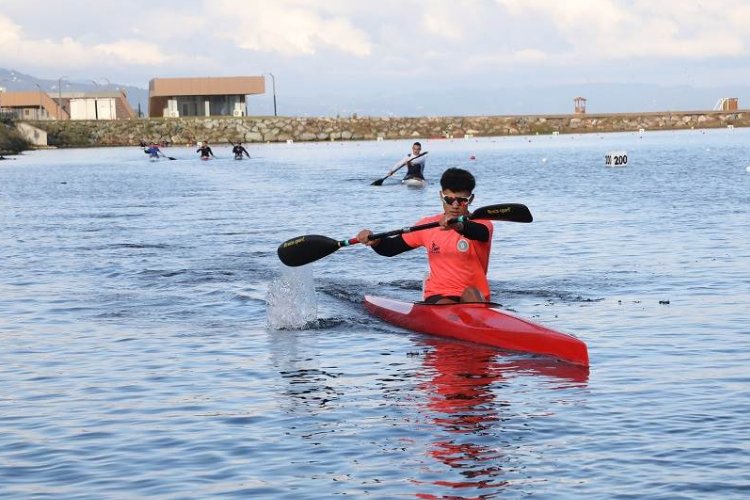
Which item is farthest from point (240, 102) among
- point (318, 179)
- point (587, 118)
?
point (318, 179)

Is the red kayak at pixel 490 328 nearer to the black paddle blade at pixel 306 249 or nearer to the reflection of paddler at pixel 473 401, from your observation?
the reflection of paddler at pixel 473 401

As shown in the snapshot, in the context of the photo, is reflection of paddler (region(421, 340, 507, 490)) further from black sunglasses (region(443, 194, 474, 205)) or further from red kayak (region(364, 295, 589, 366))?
black sunglasses (region(443, 194, 474, 205))

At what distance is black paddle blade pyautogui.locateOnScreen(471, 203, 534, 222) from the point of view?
46.8 feet

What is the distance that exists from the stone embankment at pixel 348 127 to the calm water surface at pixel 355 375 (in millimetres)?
114365

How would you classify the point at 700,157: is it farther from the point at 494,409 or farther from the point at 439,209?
the point at 494,409

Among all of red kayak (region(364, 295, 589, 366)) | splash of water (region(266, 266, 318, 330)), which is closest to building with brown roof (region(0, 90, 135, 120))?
splash of water (region(266, 266, 318, 330))

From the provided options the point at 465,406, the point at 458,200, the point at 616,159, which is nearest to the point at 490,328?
the point at 458,200

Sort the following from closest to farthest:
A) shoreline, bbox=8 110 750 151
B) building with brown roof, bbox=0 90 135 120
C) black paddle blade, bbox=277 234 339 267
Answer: black paddle blade, bbox=277 234 339 267, shoreline, bbox=8 110 750 151, building with brown roof, bbox=0 90 135 120

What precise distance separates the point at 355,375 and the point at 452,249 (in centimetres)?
210

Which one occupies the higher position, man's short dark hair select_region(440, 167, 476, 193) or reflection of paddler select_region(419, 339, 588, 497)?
man's short dark hair select_region(440, 167, 476, 193)

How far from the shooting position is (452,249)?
14.7m

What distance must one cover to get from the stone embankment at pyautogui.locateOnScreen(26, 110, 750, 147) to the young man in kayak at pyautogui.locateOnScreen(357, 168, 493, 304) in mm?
125223

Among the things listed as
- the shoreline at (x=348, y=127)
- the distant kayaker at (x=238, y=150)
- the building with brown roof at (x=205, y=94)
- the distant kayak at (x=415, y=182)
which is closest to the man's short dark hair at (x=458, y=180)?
the distant kayak at (x=415, y=182)

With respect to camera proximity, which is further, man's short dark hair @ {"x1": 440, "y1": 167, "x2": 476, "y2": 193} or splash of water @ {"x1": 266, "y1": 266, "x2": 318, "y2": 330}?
splash of water @ {"x1": 266, "y1": 266, "x2": 318, "y2": 330}
